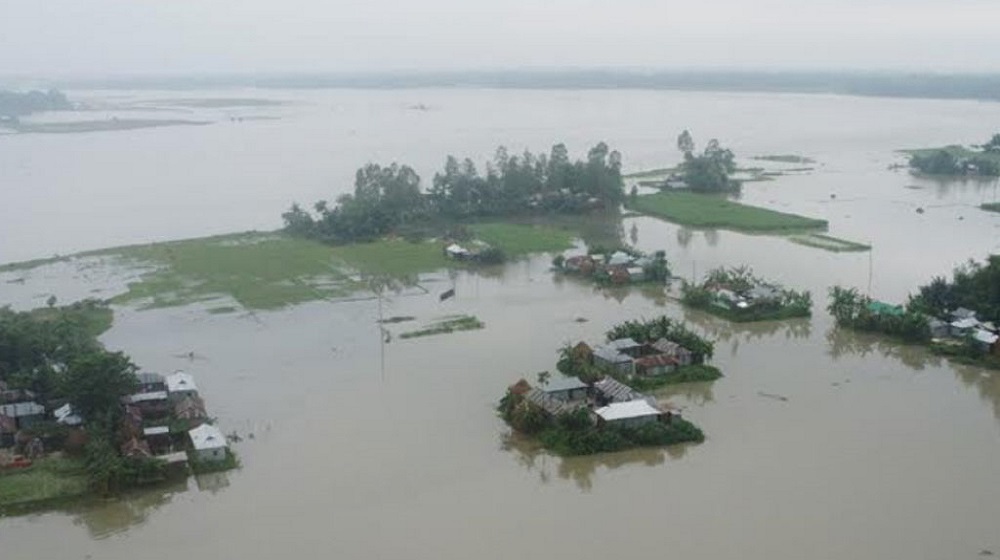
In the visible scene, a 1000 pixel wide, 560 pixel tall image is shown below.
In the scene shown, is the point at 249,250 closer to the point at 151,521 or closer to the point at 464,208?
the point at 464,208

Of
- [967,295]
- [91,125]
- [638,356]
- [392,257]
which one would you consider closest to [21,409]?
[638,356]

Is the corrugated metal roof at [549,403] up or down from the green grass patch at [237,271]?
down

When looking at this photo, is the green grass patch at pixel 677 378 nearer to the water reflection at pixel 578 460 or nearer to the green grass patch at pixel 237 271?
the water reflection at pixel 578 460

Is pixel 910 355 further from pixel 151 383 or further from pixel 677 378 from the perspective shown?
pixel 151 383

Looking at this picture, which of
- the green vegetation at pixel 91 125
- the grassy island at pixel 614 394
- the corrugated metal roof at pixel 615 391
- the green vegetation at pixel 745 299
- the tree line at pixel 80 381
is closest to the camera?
the tree line at pixel 80 381

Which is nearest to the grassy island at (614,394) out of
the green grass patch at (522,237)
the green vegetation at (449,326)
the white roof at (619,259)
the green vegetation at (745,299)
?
the green vegetation at (745,299)

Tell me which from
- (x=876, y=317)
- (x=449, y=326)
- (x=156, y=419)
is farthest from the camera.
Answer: (x=449, y=326)

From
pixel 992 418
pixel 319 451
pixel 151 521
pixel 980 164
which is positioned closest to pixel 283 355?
pixel 319 451
